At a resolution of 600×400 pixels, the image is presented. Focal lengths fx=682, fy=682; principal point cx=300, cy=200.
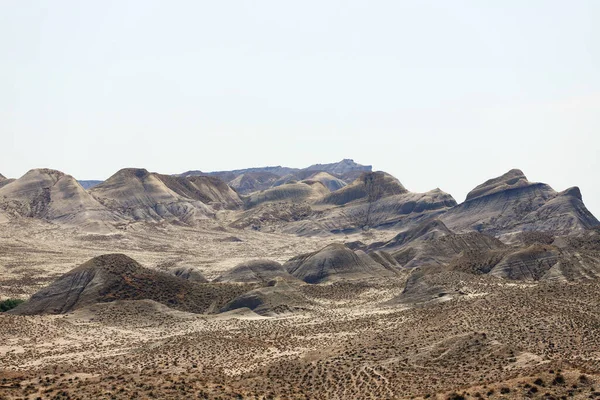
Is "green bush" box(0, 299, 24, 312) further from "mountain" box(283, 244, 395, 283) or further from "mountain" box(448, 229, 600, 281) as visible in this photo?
"mountain" box(448, 229, 600, 281)

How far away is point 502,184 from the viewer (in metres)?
194

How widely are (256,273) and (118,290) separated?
28.4m

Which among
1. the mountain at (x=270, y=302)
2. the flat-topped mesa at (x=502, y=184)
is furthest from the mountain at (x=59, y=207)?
the mountain at (x=270, y=302)

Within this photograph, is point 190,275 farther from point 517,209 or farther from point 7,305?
point 517,209

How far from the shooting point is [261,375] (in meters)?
39.3

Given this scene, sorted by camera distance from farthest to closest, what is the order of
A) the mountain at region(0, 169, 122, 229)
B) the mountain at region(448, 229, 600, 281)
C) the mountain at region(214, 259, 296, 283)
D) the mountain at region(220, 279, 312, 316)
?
the mountain at region(0, 169, 122, 229) < the mountain at region(214, 259, 296, 283) < the mountain at region(448, 229, 600, 281) < the mountain at region(220, 279, 312, 316)

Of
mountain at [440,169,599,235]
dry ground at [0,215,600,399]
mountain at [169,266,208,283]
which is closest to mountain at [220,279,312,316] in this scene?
dry ground at [0,215,600,399]

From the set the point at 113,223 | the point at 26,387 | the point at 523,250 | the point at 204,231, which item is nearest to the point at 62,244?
the point at 113,223

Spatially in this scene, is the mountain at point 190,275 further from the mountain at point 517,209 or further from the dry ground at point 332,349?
the mountain at point 517,209

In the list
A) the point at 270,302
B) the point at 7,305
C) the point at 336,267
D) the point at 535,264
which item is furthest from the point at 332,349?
the point at 336,267

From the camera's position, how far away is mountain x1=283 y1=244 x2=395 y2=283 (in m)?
94.9

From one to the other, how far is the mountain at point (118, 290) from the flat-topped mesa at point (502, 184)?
432 feet

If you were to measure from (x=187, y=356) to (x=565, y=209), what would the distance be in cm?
14185

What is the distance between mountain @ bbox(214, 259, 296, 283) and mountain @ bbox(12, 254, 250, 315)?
17.0m
